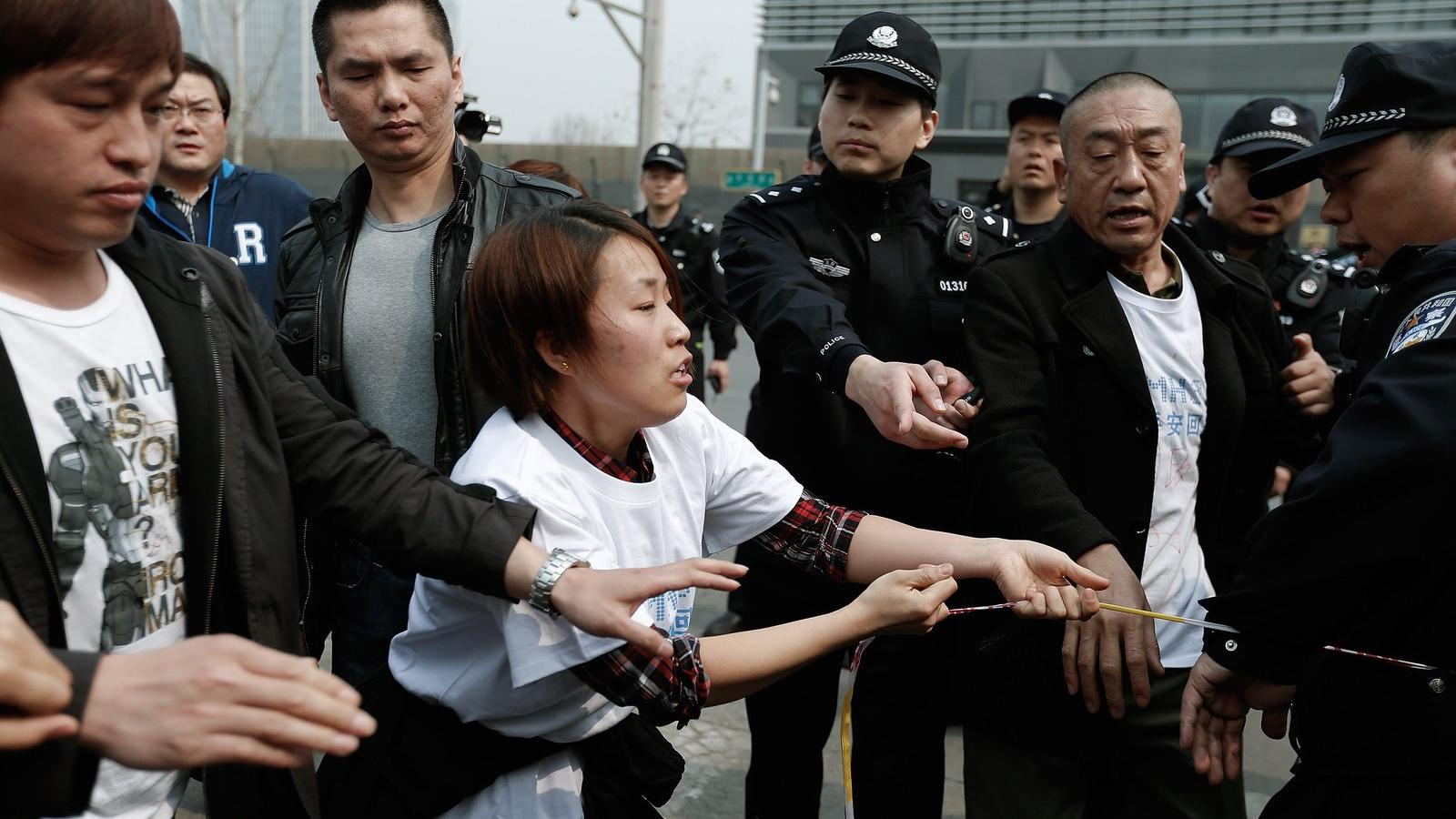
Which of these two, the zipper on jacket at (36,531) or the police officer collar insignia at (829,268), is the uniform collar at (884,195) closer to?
the police officer collar insignia at (829,268)

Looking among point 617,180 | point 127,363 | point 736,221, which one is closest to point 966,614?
point 736,221

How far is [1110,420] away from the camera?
2.55 metres

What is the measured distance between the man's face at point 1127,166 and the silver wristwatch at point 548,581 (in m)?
1.54

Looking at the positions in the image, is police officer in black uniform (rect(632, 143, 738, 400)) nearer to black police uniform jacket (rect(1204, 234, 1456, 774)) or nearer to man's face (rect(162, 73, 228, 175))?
man's face (rect(162, 73, 228, 175))

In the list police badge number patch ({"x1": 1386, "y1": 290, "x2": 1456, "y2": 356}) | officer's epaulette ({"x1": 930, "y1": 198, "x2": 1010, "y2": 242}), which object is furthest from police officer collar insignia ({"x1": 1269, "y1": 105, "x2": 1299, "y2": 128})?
police badge number patch ({"x1": 1386, "y1": 290, "x2": 1456, "y2": 356})

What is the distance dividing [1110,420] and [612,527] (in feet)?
3.94

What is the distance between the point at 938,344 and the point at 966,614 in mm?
768

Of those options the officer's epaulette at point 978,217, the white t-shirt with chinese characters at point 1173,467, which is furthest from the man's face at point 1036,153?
the white t-shirt with chinese characters at point 1173,467

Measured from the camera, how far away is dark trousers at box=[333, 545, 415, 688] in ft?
8.45

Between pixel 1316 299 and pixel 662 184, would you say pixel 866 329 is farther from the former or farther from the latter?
pixel 662 184

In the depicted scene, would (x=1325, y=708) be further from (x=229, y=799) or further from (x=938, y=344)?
(x=229, y=799)

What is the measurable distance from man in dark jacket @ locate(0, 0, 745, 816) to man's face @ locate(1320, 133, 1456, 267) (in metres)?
1.45

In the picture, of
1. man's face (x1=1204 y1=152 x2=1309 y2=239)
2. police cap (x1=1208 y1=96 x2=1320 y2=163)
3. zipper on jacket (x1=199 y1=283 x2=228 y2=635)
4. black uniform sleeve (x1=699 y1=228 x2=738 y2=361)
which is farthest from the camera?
black uniform sleeve (x1=699 y1=228 x2=738 y2=361)

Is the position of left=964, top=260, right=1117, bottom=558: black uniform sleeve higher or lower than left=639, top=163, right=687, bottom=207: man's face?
lower
